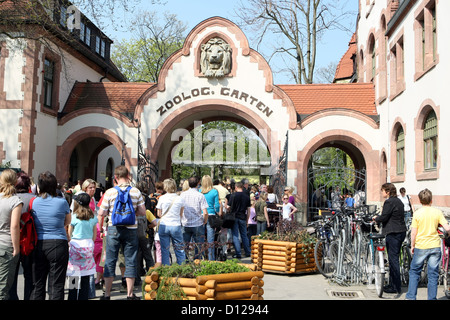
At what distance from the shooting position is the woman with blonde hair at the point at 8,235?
5.49 metres

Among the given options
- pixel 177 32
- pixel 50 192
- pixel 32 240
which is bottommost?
pixel 32 240

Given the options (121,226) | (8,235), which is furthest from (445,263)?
(8,235)

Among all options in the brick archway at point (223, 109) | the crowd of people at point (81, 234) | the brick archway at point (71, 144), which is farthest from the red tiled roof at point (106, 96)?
the crowd of people at point (81, 234)

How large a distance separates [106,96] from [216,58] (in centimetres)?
515

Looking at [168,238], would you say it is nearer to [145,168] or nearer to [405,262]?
[405,262]

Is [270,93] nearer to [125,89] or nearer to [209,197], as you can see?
[125,89]

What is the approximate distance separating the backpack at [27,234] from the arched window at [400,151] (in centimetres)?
1371

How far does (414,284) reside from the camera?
23.7ft

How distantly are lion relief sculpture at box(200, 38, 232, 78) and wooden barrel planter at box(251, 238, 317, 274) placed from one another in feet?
36.5

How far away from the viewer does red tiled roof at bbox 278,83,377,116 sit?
20438 mm

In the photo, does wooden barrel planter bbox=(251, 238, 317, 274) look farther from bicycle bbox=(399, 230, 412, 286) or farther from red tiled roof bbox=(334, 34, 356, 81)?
red tiled roof bbox=(334, 34, 356, 81)

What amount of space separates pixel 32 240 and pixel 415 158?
12133 mm

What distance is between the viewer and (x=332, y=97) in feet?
68.2

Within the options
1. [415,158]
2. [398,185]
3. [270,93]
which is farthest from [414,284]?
[270,93]
